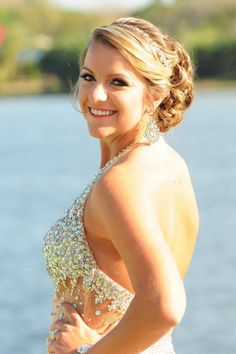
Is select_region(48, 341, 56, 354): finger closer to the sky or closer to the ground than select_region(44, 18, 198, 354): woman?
closer to the ground

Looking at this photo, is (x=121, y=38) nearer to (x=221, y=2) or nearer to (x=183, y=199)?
(x=183, y=199)

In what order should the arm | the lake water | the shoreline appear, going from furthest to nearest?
1. the shoreline
2. the lake water
3. the arm

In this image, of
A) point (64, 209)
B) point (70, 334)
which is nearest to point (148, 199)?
point (70, 334)

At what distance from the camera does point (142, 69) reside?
1.78 meters

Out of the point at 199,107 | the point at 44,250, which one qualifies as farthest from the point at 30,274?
the point at 199,107

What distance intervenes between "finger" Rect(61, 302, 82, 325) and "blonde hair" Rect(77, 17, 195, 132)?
35cm

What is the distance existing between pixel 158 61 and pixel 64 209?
13.1 m

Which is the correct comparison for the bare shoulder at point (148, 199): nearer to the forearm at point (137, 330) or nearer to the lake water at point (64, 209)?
the forearm at point (137, 330)

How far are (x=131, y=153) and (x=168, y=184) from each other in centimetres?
8

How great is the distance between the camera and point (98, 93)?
5.97 ft

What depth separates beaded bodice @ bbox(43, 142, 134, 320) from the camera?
5.88 feet

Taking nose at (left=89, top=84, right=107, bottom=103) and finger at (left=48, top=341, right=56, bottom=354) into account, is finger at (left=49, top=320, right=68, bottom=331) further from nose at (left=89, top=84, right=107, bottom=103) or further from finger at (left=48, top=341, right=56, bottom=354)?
nose at (left=89, top=84, right=107, bottom=103)

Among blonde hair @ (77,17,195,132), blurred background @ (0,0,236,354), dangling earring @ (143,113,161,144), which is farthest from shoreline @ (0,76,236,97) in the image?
dangling earring @ (143,113,161,144)

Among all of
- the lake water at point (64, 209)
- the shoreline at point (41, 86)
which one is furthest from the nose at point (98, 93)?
the shoreline at point (41, 86)
